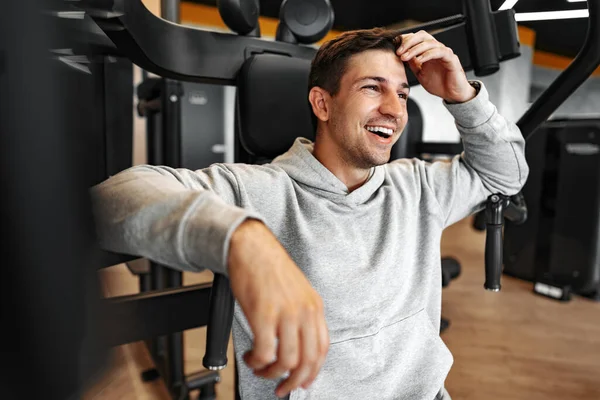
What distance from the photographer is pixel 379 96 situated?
0.92 metres

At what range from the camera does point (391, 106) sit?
899 mm

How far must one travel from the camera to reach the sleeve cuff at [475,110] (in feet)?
3.26

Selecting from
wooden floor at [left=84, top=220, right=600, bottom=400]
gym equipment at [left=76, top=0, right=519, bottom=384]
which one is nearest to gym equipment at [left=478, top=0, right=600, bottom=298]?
gym equipment at [left=76, top=0, right=519, bottom=384]

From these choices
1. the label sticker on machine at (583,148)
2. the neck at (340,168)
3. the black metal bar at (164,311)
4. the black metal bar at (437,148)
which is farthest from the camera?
the label sticker on machine at (583,148)

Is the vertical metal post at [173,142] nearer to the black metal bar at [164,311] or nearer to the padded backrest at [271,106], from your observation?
the padded backrest at [271,106]

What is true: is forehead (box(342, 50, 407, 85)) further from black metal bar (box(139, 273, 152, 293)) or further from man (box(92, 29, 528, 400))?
black metal bar (box(139, 273, 152, 293))

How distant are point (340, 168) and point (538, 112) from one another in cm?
50

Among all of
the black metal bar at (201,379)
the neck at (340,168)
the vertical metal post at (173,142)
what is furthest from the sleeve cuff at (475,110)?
the black metal bar at (201,379)

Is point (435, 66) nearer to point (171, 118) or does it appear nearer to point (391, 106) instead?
point (391, 106)

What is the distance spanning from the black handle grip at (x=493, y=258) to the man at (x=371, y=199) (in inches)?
3.7

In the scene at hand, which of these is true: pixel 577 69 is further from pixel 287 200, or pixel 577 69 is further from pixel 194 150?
pixel 194 150

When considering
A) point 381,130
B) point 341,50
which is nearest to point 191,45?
point 341,50

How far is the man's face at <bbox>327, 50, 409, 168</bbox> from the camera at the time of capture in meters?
0.91

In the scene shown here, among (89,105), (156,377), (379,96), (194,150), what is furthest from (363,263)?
(194,150)
